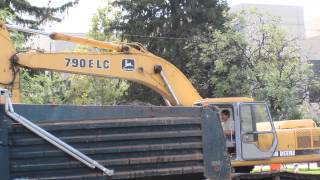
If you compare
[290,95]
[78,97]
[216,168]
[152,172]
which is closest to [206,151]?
[216,168]

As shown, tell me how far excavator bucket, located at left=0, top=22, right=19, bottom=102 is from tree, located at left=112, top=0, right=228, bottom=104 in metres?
24.0

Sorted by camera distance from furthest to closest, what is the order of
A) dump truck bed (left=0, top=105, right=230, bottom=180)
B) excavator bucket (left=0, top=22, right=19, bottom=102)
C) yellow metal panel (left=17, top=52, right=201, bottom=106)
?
yellow metal panel (left=17, top=52, right=201, bottom=106), excavator bucket (left=0, top=22, right=19, bottom=102), dump truck bed (left=0, top=105, right=230, bottom=180)

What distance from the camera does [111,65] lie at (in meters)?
9.81

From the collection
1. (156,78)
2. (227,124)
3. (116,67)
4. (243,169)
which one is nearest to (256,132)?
(227,124)

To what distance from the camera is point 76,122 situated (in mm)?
7504

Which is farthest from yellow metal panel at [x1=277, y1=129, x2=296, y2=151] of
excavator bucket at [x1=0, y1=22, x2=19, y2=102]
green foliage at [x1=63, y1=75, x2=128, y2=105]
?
green foliage at [x1=63, y1=75, x2=128, y2=105]

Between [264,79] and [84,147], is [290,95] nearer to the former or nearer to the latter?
[264,79]

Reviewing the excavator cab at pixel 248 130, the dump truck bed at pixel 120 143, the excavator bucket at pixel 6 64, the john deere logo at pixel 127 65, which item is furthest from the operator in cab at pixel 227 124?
the excavator bucket at pixel 6 64

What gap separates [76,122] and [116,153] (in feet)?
2.16

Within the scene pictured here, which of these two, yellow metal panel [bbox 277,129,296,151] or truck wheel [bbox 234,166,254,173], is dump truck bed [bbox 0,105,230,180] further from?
yellow metal panel [bbox 277,129,296,151]

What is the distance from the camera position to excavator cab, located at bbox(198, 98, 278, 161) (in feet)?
40.9

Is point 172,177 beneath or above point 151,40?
beneath

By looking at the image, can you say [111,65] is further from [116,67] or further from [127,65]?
[127,65]

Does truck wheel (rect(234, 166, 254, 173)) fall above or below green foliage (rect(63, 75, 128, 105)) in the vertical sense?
below
